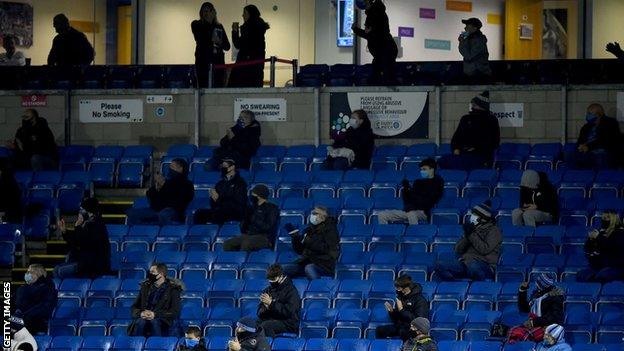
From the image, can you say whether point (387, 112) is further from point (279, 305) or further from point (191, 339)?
point (191, 339)

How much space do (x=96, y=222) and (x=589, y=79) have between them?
25.1 ft

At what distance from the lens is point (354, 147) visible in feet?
71.5

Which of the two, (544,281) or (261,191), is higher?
(261,191)

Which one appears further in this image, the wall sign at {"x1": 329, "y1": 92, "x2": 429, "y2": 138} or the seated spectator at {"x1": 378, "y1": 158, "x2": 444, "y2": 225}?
the wall sign at {"x1": 329, "y1": 92, "x2": 429, "y2": 138}

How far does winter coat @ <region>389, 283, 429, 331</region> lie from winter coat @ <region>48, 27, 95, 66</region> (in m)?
9.80

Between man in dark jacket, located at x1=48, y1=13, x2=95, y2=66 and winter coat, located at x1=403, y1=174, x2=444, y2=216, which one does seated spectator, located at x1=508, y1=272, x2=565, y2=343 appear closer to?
winter coat, located at x1=403, y1=174, x2=444, y2=216

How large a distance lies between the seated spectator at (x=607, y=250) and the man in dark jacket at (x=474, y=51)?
5.31 metres

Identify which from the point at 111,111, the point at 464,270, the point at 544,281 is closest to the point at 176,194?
the point at 111,111

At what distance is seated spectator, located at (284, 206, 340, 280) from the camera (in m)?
18.6

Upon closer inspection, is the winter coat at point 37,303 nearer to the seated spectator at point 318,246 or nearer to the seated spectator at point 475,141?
the seated spectator at point 318,246

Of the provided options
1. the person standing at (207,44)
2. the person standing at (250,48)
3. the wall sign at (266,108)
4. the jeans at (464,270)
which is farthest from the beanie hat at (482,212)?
the person standing at (207,44)

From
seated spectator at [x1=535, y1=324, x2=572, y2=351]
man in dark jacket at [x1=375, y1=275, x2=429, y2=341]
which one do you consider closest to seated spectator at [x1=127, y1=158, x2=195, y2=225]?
man in dark jacket at [x1=375, y1=275, x2=429, y2=341]

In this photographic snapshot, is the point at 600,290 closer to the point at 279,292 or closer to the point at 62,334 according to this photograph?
the point at 279,292

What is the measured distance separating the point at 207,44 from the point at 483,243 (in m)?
7.37
